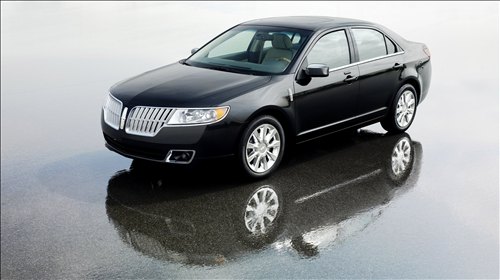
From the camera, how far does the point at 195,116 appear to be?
707 cm

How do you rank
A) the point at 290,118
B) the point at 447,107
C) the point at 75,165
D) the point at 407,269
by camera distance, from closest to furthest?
1. the point at 407,269
2. the point at 290,118
3. the point at 75,165
4. the point at 447,107

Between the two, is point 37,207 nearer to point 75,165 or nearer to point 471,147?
point 75,165

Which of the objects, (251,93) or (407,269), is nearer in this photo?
(407,269)

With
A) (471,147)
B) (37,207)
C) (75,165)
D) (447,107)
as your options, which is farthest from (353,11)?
(37,207)

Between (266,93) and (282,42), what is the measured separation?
1.08 m

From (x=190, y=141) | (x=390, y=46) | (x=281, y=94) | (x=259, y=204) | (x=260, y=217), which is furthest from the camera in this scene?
(x=390, y=46)

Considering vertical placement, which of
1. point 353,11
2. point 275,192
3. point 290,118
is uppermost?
point 290,118

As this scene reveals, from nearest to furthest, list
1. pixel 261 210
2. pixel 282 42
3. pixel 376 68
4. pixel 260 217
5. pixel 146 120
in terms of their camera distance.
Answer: pixel 260 217 < pixel 261 210 < pixel 146 120 < pixel 282 42 < pixel 376 68

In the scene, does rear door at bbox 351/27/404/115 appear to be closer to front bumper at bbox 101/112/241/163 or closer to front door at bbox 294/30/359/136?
front door at bbox 294/30/359/136

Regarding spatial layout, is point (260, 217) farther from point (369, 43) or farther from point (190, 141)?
point (369, 43)

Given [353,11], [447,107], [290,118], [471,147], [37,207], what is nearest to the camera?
[37,207]

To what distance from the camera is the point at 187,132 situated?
7.03 meters

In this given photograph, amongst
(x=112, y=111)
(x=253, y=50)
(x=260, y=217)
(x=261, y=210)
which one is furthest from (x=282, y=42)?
(x=260, y=217)

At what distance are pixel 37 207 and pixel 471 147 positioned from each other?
5161mm
